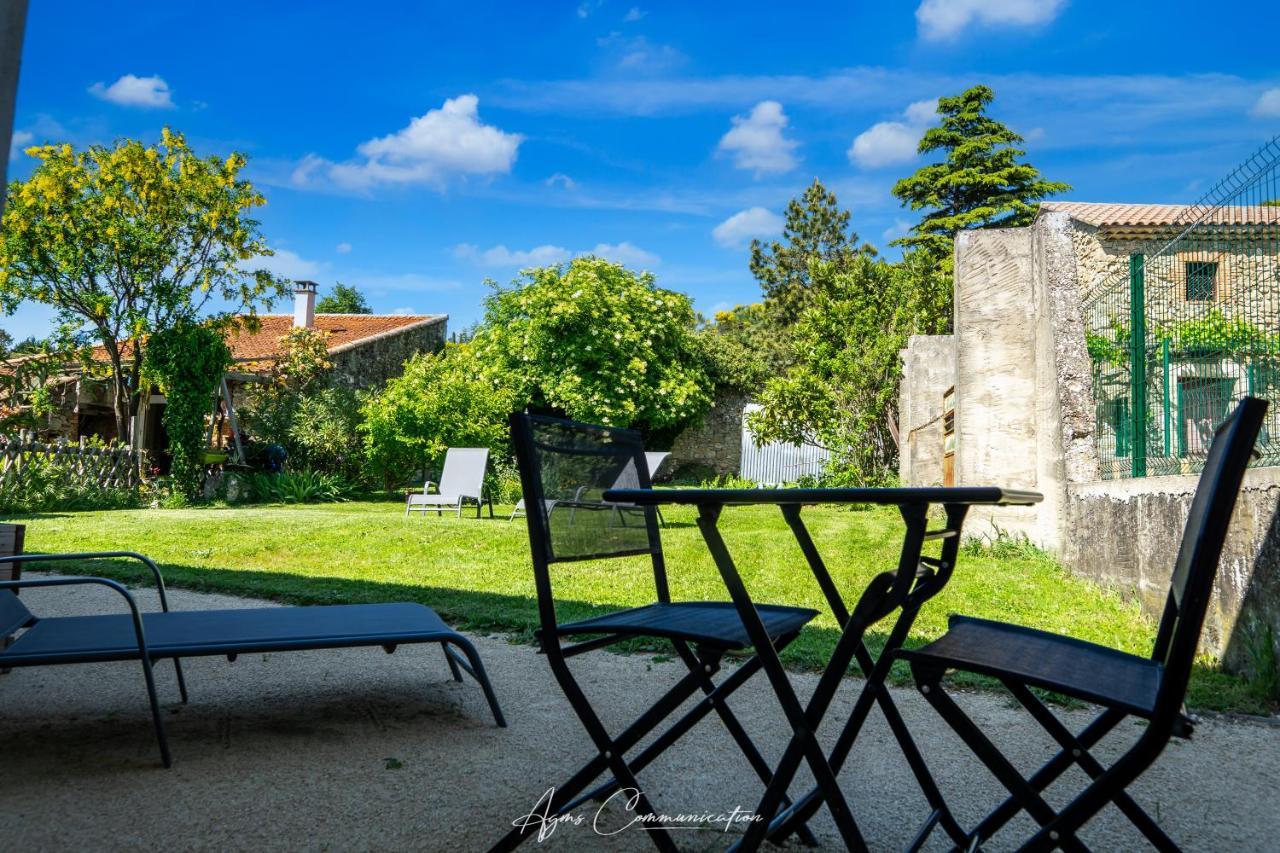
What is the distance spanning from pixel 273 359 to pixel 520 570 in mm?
14873

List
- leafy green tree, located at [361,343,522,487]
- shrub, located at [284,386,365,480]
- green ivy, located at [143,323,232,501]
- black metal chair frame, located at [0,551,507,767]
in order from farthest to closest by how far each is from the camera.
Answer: shrub, located at [284,386,365,480], leafy green tree, located at [361,343,522,487], green ivy, located at [143,323,232,501], black metal chair frame, located at [0,551,507,767]

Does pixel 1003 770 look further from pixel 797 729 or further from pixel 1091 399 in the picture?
pixel 1091 399

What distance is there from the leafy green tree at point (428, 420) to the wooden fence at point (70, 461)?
13.2ft

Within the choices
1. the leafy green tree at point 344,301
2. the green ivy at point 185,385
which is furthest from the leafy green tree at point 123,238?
→ the leafy green tree at point 344,301

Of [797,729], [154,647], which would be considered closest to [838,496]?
[797,729]

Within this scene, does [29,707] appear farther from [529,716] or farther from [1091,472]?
[1091,472]

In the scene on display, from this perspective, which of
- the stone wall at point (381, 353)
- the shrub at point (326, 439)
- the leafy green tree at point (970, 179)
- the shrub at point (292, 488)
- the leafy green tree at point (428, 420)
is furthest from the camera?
the leafy green tree at point (970, 179)

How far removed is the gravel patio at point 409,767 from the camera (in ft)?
7.45

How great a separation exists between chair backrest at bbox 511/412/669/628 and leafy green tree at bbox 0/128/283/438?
15.7m

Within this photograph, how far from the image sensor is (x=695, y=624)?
6.97 feet

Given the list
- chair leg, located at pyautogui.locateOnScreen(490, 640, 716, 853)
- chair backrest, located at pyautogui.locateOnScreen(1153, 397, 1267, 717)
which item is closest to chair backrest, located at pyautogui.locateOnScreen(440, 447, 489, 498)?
chair leg, located at pyautogui.locateOnScreen(490, 640, 716, 853)

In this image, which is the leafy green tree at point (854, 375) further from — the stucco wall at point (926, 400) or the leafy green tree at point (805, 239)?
the leafy green tree at point (805, 239)

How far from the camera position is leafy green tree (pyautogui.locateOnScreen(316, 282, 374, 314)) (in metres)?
53.9

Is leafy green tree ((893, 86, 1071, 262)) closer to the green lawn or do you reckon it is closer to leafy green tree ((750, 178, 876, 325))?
leafy green tree ((750, 178, 876, 325))
